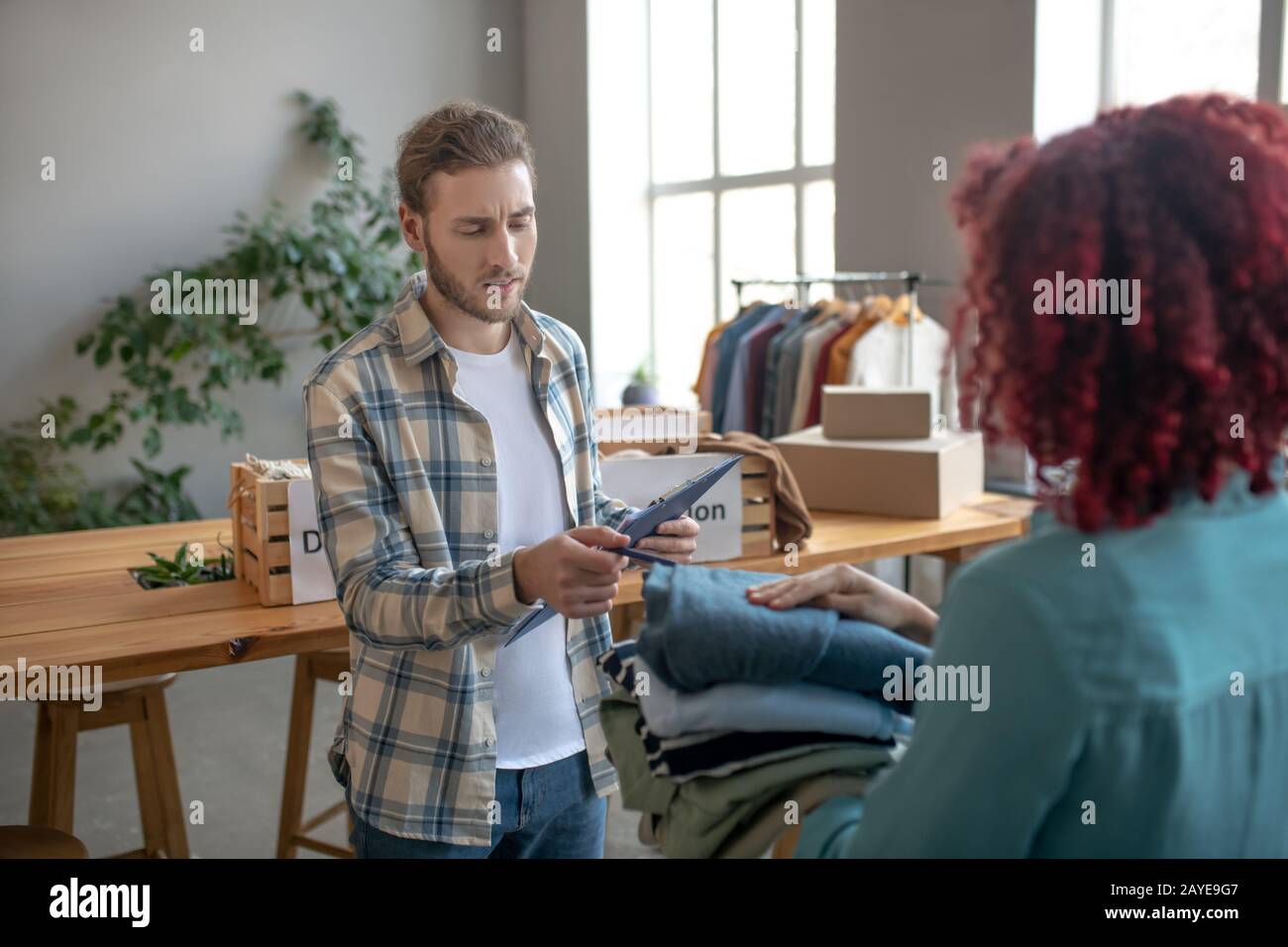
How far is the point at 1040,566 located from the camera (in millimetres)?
750

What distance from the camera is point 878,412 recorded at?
291 centimetres

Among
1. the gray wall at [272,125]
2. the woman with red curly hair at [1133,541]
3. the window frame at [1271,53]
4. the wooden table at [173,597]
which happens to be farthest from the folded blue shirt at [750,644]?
the gray wall at [272,125]

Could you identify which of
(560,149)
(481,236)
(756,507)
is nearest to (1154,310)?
(481,236)

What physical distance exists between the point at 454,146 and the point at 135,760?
66.4 inches

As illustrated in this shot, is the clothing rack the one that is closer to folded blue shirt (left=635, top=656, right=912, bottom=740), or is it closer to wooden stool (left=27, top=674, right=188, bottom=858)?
wooden stool (left=27, top=674, right=188, bottom=858)

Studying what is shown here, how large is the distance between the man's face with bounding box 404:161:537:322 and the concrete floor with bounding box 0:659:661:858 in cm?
177

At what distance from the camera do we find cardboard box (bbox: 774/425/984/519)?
9.21 feet

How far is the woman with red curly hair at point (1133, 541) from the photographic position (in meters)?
0.73

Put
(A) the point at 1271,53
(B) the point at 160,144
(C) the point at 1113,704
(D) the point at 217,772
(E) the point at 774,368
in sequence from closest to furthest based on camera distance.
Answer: (C) the point at 1113,704 < (A) the point at 1271,53 < (D) the point at 217,772 < (E) the point at 774,368 < (B) the point at 160,144

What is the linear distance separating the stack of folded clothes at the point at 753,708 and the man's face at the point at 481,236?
756 millimetres

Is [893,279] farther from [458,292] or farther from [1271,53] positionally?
[458,292]
